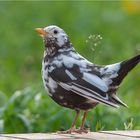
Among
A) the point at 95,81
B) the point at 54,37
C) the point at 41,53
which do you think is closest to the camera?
the point at 95,81

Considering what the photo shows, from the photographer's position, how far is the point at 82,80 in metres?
7.03

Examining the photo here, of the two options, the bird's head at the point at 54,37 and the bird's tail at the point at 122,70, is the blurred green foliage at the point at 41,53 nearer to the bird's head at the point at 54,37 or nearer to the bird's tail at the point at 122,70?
the bird's tail at the point at 122,70

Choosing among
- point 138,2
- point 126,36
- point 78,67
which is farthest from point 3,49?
point 78,67

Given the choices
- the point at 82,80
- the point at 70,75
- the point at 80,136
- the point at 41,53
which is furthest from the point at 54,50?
the point at 41,53

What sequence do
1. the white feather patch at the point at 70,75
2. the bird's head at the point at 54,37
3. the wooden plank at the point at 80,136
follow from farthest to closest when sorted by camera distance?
1. the bird's head at the point at 54,37
2. the white feather patch at the point at 70,75
3. the wooden plank at the point at 80,136

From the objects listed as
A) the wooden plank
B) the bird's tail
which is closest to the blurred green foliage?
the wooden plank

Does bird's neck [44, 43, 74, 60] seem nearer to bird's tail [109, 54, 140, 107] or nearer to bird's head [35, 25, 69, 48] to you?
bird's head [35, 25, 69, 48]

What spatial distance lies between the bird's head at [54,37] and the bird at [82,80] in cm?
6

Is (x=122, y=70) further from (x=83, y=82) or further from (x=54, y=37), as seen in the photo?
(x=54, y=37)

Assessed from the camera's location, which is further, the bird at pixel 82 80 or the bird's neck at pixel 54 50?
the bird's neck at pixel 54 50

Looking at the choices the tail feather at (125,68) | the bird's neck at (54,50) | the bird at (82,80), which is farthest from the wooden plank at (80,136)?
the bird's neck at (54,50)

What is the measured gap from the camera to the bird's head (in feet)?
24.1

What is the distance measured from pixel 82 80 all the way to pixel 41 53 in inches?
213

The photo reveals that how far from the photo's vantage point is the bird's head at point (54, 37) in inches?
289
